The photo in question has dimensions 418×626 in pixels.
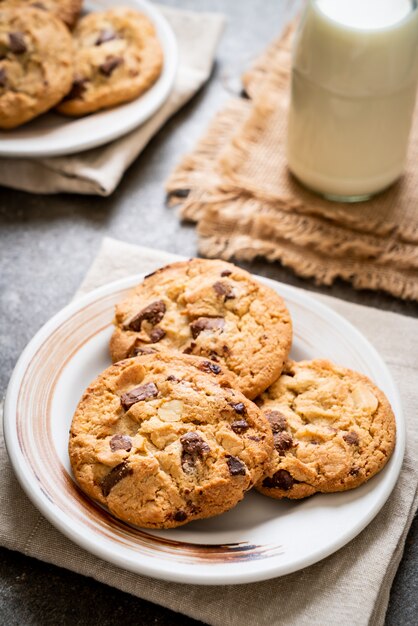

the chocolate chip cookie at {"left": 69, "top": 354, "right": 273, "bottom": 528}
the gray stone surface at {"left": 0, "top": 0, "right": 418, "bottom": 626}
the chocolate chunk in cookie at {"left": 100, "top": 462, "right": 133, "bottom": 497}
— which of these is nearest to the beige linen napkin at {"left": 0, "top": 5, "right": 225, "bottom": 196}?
the gray stone surface at {"left": 0, "top": 0, "right": 418, "bottom": 626}

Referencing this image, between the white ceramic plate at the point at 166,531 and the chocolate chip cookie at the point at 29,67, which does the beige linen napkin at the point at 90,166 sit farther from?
the white ceramic plate at the point at 166,531

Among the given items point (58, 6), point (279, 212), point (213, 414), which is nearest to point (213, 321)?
point (213, 414)

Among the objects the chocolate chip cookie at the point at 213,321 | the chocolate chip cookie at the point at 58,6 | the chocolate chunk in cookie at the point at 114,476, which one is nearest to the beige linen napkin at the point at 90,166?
the chocolate chip cookie at the point at 58,6

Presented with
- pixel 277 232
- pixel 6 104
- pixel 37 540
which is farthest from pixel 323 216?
pixel 37 540

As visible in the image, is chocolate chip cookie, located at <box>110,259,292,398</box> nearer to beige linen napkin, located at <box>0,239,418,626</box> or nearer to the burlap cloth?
beige linen napkin, located at <box>0,239,418,626</box>

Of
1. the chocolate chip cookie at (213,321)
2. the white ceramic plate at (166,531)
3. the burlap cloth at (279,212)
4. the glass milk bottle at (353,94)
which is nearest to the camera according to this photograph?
the white ceramic plate at (166,531)
